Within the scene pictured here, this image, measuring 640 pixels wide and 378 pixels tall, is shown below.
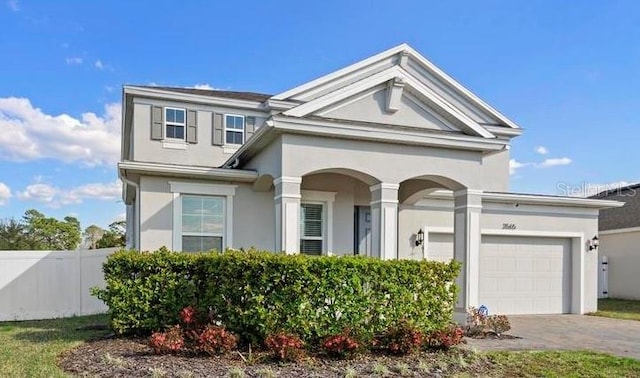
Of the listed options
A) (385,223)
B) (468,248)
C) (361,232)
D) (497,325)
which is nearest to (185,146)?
(361,232)

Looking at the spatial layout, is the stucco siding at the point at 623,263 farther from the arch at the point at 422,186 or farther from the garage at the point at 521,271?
the arch at the point at 422,186

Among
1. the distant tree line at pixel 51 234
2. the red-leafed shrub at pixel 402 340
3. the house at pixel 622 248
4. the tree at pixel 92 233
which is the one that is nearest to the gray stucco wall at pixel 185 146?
the red-leafed shrub at pixel 402 340

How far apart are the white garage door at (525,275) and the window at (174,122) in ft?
31.1

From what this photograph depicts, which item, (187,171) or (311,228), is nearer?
(187,171)

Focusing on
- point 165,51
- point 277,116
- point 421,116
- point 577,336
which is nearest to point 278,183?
point 277,116

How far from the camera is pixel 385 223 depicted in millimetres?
9914

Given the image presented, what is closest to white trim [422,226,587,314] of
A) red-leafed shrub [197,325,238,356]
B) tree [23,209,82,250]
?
red-leafed shrub [197,325,238,356]

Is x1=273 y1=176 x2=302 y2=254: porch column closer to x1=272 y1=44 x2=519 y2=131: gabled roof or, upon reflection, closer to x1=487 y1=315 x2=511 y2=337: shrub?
x1=487 y1=315 x2=511 y2=337: shrub

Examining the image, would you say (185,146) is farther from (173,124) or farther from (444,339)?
(444,339)

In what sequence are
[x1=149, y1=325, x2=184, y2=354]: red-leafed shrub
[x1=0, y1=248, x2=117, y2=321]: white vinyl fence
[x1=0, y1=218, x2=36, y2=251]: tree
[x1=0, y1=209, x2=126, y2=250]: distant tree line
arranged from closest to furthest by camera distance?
[x1=149, y1=325, x2=184, y2=354]: red-leafed shrub → [x1=0, y1=248, x2=117, y2=321]: white vinyl fence → [x1=0, y1=218, x2=36, y2=251]: tree → [x1=0, y1=209, x2=126, y2=250]: distant tree line

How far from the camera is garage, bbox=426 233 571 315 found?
1337 cm

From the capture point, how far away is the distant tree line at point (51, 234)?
24698mm

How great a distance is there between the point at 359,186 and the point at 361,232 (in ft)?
4.10

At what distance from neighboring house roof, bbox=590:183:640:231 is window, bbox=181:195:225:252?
1659cm
